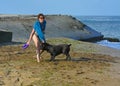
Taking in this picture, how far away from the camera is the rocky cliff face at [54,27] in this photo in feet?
123

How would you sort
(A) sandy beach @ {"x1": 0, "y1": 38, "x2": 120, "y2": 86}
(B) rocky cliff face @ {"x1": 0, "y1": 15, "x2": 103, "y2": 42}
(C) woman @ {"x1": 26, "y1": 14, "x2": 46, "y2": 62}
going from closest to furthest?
(A) sandy beach @ {"x1": 0, "y1": 38, "x2": 120, "y2": 86} → (C) woman @ {"x1": 26, "y1": 14, "x2": 46, "y2": 62} → (B) rocky cliff face @ {"x1": 0, "y1": 15, "x2": 103, "y2": 42}

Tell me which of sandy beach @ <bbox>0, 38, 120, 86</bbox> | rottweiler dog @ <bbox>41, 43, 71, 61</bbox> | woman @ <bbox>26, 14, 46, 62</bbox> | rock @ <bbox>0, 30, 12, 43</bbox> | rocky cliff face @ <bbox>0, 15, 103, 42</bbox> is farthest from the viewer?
rocky cliff face @ <bbox>0, 15, 103, 42</bbox>

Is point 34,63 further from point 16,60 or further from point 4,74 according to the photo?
point 4,74

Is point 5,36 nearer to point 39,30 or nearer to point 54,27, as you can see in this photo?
point 39,30

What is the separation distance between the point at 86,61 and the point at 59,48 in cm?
130

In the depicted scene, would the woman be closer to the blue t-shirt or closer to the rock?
the blue t-shirt

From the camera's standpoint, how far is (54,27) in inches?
1757

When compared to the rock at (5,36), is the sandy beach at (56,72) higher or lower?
higher

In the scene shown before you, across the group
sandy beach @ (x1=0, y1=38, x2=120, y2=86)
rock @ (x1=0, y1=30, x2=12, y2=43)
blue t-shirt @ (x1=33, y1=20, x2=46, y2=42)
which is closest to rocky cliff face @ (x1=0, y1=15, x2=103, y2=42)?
rock @ (x1=0, y1=30, x2=12, y2=43)

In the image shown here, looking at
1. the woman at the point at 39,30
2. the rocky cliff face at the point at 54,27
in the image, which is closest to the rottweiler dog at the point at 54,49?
the woman at the point at 39,30

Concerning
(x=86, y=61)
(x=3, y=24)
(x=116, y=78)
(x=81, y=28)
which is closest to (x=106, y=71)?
(x=116, y=78)

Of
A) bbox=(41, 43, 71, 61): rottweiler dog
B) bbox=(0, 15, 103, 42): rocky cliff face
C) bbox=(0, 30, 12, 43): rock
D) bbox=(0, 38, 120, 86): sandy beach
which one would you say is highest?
bbox=(41, 43, 71, 61): rottweiler dog

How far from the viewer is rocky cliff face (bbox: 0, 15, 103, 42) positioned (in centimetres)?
3759

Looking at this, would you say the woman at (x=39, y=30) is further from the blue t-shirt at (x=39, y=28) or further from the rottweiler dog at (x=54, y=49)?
the rottweiler dog at (x=54, y=49)
